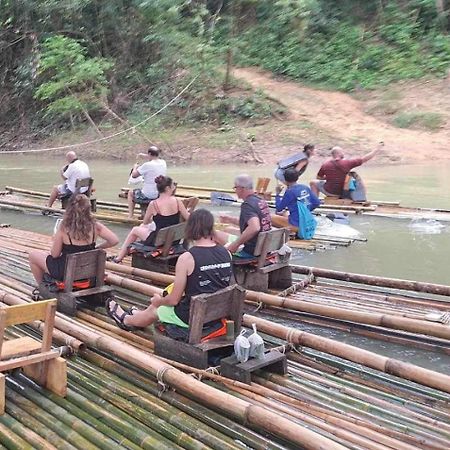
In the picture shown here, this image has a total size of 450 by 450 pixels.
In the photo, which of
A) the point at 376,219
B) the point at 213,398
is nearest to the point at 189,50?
the point at 376,219

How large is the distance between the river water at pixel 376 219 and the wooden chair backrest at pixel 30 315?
2.34 metres

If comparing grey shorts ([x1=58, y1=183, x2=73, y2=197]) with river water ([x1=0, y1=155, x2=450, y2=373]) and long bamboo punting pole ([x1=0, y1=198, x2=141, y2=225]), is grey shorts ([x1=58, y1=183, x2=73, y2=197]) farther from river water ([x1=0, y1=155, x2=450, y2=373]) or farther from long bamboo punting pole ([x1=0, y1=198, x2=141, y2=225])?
river water ([x1=0, y1=155, x2=450, y2=373])

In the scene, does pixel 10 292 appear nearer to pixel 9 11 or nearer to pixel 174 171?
pixel 174 171

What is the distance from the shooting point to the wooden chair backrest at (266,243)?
6.08 m

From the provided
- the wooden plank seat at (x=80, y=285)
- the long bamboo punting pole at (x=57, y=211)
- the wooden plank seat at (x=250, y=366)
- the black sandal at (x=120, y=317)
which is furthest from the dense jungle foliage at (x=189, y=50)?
the wooden plank seat at (x=250, y=366)

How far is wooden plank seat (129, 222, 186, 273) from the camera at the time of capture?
22.5ft

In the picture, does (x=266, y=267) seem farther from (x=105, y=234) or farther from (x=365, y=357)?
(x=365, y=357)

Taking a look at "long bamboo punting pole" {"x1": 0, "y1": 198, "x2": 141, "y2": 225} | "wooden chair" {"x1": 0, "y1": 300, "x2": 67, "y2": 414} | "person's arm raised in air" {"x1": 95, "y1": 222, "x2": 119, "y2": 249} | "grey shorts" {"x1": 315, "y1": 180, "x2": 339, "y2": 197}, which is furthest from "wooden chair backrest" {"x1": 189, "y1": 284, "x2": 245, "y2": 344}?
"grey shorts" {"x1": 315, "y1": 180, "x2": 339, "y2": 197}

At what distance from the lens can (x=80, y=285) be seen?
5.48 m

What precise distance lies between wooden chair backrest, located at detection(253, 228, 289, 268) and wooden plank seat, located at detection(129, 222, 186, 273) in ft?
3.56

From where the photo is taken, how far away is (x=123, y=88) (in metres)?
26.2

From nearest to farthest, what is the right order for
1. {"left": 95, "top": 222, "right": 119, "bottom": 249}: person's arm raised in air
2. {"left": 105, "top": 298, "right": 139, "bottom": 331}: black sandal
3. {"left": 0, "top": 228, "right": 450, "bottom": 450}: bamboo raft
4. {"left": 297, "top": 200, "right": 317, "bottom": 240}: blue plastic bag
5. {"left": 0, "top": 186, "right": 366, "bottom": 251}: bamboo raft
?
1. {"left": 0, "top": 228, "right": 450, "bottom": 450}: bamboo raft
2. {"left": 105, "top": 298, "right": 139, "bottom": 331}: black sandal
3. {"left": 95, "top": 222, "right": 119, "bottom": 249}: person's arm raised in air
4. {"left": 297, "top": 200, "right": 317, "bottom": 240}: blue plastic bag
5. {"left": 0, "top": 186, "right": 366, "bottom": 251}: bamboo raft

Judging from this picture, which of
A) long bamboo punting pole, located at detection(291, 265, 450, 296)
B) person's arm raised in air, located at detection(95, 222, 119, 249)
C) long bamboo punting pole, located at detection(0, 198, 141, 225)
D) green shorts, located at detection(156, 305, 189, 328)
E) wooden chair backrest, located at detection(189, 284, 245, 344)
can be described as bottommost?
long bamboo punting pole, located at detection(0, 198, 141, 225)

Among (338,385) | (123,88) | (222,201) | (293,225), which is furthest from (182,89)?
(338,385)
